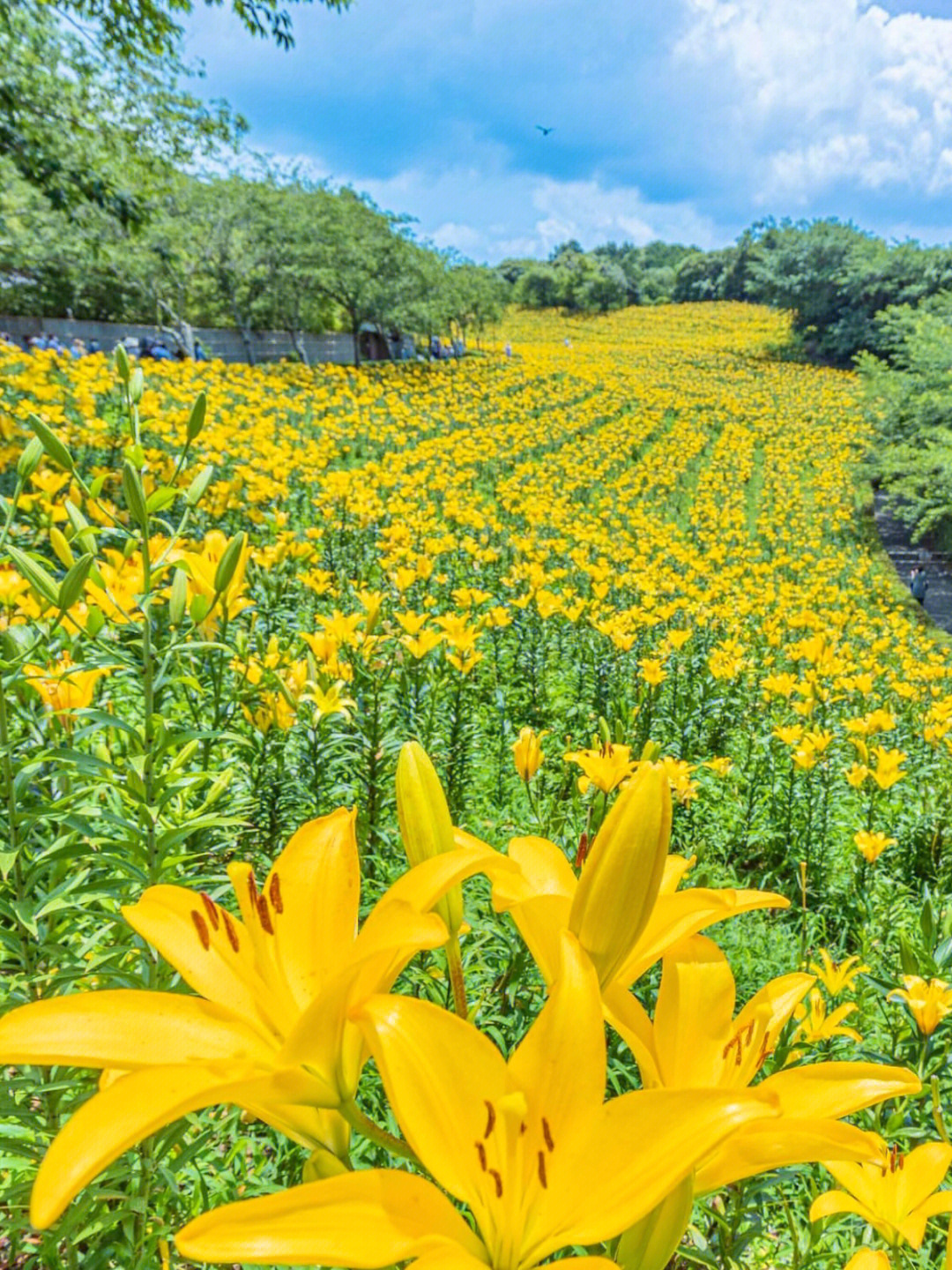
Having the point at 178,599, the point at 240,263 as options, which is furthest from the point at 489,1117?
the point at 240,263

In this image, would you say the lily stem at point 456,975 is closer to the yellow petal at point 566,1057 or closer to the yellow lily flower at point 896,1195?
the yellow petal at point 566,1057

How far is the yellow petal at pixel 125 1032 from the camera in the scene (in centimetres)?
41

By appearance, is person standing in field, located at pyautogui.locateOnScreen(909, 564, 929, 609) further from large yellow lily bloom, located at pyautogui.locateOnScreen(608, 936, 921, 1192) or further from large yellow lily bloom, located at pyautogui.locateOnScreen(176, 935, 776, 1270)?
large yellow lily bloom, located at pyautogui.locateOnScreen(176, 935, 776, 1270)

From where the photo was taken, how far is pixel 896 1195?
Answer: 85 cm

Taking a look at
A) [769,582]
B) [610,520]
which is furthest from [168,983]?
[610,520]

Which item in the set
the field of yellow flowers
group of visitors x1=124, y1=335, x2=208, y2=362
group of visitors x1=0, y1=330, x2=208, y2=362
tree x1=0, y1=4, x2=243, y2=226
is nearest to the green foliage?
the field of yellow flowers

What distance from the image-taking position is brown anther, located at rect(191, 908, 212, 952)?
21.1 inches

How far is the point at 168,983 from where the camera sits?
1199 mm

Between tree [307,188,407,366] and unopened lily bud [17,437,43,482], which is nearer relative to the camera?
unopened lily bud [17,437,43,482]

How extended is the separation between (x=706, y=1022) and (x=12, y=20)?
30.3ft

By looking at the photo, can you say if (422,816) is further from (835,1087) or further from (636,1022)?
(835,1087)

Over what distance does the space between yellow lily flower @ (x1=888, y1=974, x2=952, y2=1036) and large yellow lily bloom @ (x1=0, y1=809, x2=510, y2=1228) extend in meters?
1.36

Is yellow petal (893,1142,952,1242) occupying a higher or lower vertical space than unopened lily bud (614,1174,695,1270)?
lower

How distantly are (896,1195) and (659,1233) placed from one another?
2.04 ft
